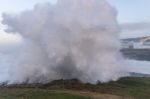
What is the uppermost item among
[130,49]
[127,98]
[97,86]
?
[130,49]

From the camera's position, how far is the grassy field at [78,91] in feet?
134

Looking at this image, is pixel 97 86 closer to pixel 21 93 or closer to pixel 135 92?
pixel 135 92

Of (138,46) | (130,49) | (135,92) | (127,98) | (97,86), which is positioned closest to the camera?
(127,98)

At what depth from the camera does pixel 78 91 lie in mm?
46469

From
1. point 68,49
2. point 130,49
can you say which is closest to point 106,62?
point 68,49

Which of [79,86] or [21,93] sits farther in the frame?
[79,86]

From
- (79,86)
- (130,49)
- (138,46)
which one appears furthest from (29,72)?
(138,46)

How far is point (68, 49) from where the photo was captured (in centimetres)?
5578

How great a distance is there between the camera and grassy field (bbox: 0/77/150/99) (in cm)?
4081

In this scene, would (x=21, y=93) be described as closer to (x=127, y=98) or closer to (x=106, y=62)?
(x=127, y=98)

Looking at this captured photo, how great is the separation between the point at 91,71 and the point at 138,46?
138 meters

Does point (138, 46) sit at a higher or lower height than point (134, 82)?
higher

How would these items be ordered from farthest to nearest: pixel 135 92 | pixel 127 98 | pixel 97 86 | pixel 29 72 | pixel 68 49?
pixel 29 72 → pixel 68 49 → pixel 97 86 → pixel 135 92 → pixel 127 98

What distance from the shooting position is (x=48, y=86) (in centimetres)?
5153
